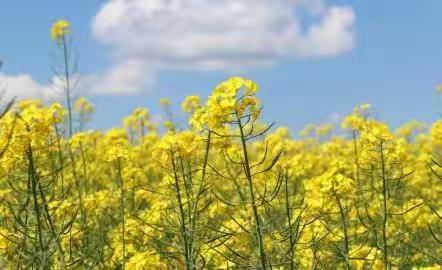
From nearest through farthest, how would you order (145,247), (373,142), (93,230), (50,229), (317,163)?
1. (50,229)
2. (373,142)
3. (145,247)
4. (93,230)
5. (317,163)

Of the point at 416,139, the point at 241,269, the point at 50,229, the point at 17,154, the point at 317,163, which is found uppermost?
the point at 416,139

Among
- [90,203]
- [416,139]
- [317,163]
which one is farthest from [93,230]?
[416,139]

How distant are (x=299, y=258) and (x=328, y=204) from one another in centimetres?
Result: 173

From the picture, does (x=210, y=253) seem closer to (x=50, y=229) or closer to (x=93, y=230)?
(x=50, y=229)

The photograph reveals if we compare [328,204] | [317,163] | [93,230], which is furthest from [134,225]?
[317,163]

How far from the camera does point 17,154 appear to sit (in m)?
4.14

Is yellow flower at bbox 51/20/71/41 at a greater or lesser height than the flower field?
greater

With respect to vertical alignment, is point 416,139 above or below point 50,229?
above

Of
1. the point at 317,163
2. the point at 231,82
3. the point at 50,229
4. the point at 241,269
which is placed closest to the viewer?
the point at 231,82

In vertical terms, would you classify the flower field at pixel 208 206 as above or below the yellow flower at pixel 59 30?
below

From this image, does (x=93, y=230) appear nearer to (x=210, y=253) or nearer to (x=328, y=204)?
(x=210, y=253)

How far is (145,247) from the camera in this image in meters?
6.09

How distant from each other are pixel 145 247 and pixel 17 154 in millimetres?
2196

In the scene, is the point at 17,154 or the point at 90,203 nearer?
the point at 17,154
